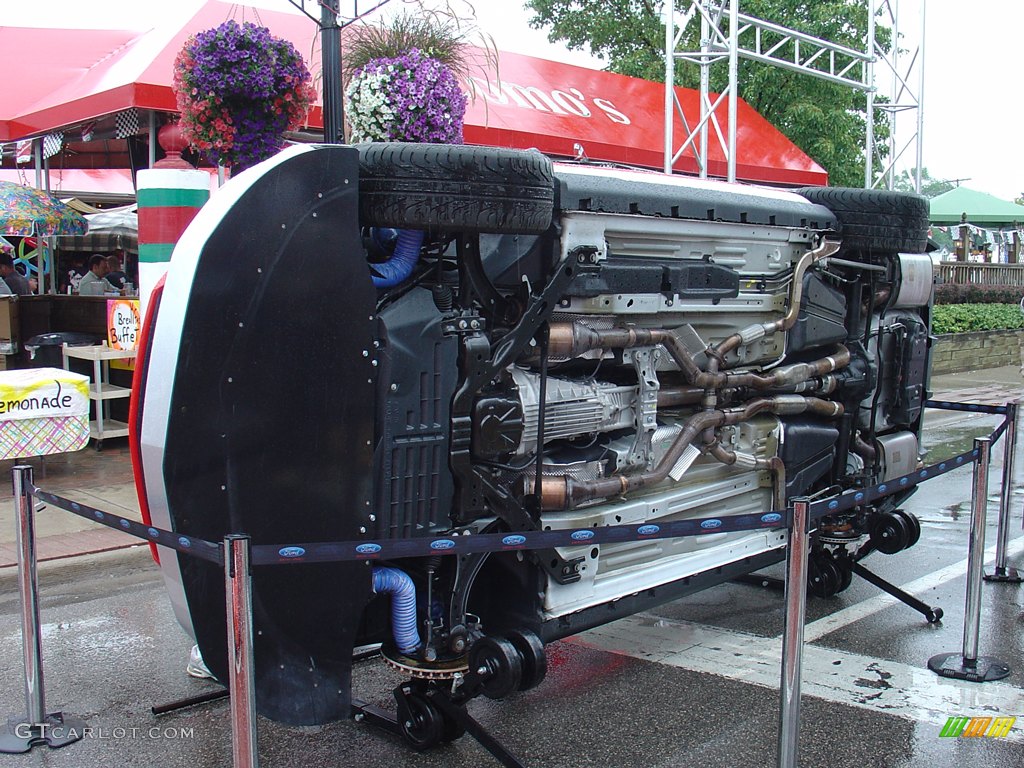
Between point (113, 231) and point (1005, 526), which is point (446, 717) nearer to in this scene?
point (1005, 526)

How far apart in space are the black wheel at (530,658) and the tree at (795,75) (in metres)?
17.5

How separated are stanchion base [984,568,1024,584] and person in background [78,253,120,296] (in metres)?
10.1

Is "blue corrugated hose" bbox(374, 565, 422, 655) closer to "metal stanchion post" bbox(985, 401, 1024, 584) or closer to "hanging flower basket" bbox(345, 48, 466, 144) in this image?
"hanging flower basket" bbox(345, 48, 466, 144)

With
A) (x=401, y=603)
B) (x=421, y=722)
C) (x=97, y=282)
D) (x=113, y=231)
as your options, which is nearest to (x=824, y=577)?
(x=421, y=722)

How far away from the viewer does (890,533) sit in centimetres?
569

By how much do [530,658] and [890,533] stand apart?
2.88 metres

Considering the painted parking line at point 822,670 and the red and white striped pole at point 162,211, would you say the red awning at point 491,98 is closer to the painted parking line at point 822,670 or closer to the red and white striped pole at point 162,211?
the red and white striped pole at point 162,211

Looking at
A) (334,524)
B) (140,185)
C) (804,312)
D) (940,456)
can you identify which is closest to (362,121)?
(140,185)

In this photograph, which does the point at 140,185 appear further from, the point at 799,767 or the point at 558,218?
the point at 799,767

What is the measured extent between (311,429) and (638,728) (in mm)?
1903

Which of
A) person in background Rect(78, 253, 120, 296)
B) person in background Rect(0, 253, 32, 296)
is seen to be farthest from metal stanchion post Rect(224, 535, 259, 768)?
person in background Rect(0, 253, 32, 296)

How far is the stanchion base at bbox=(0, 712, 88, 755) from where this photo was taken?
3967 millimetres

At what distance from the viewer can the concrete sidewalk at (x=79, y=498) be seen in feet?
22.8

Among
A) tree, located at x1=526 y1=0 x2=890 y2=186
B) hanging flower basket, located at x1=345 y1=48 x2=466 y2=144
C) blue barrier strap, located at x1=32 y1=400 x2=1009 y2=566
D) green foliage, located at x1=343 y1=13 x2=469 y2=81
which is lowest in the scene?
blue barrier strap, located at x1=32 y1=400 x2=1009 y2=566
